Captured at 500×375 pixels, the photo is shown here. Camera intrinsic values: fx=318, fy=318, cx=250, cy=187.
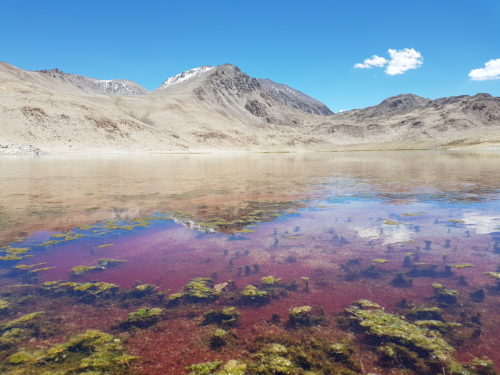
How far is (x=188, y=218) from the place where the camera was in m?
15.2

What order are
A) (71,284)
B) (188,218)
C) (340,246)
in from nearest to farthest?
(71,284) < (340,246) < (188,218)

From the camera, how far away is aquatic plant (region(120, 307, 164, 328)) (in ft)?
21.5

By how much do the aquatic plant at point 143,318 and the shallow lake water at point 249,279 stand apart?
48mm

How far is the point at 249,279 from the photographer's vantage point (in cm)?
861

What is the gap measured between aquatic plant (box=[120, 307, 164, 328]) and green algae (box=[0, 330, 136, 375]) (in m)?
0.52

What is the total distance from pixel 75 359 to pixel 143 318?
1.45 meters

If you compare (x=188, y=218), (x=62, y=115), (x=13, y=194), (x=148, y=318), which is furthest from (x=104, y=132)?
(x=148, y=318)

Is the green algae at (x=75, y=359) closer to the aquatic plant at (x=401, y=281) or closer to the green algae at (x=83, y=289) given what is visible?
the green algae at (x=83, y=289)

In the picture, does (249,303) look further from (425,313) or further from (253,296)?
(425,313)

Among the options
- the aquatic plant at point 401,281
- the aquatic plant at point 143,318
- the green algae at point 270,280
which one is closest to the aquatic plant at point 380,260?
the aquatic plant at point 401,281

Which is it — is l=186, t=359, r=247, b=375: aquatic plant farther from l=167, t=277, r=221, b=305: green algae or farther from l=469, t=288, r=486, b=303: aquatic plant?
l=469, t=288, r=486, b=303: aquatic plant

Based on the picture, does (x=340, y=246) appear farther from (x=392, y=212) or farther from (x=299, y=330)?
(x=392, y=212)

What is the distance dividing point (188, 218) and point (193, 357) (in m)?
9.90

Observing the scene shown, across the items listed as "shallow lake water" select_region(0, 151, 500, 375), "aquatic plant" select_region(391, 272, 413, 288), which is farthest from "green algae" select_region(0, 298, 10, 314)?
"aquatic plant" select_region(391, 272, 413, 288)
